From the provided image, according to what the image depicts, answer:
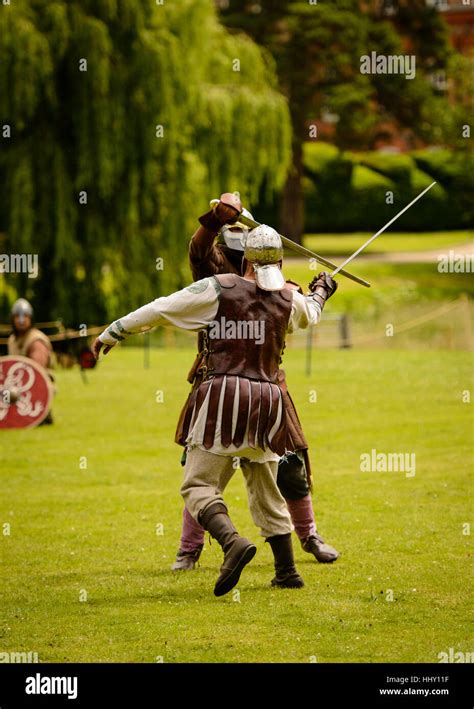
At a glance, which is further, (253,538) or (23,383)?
(23,383)

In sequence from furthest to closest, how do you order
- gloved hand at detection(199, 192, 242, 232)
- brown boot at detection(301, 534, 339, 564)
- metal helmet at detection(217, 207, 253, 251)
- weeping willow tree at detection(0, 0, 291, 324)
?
weeping willow tree at detection(0, 0, 291, 324), brown boot at detection(301, 534, 339, 564), metal helmet at detection(217, 207, 253, 251), gloved hand at detection(199, 192, 242, 232)

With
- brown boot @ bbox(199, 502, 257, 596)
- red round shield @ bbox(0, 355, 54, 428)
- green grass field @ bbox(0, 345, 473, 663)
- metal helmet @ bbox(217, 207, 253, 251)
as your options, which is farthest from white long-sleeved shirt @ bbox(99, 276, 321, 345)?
red round shield @ bbox(0, 355, 54, 428)

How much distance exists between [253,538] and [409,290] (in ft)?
89.4

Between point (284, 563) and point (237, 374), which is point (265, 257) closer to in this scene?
point (237, 374)

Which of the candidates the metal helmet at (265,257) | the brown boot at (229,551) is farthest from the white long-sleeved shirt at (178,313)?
the brown boot at (229,551)

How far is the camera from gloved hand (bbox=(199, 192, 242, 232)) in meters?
6.40

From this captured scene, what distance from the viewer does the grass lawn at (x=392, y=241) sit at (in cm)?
4222

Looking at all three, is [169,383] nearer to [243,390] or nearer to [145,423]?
[145,423]

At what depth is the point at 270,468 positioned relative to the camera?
6.61 meters

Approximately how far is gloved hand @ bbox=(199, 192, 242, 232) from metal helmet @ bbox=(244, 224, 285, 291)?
129mm

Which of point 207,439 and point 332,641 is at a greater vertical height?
point 207,439

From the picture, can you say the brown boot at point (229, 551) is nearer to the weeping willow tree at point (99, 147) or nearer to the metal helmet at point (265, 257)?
the metal helmet at point (265, 257)

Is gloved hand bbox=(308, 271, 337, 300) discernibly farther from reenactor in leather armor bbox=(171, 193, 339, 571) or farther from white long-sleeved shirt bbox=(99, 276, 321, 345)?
white long-sleeved shirt bbox=(99, 276, 321, 345)
